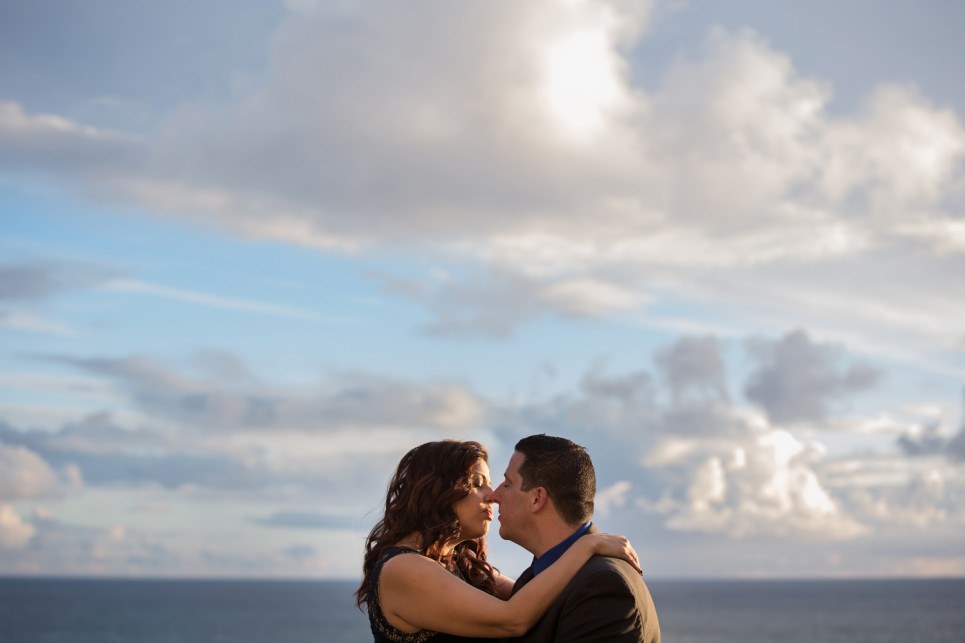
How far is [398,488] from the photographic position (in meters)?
7.71

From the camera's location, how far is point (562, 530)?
6793 mm

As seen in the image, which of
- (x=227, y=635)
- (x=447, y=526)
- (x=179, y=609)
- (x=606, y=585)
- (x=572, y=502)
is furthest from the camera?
(x=179, y=609)

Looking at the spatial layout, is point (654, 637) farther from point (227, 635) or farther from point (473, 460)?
point (227, 635)

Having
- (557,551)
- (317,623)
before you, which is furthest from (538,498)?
(317,623)

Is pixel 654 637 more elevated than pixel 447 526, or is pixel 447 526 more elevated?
pixel 447 526

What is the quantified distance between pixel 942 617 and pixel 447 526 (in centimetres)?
16565

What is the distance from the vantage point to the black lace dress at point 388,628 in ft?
23.4

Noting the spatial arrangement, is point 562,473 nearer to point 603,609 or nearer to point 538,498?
point 538,498

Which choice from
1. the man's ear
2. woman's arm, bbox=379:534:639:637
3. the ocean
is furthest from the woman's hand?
the ocean

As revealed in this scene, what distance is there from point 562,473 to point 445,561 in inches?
60.2

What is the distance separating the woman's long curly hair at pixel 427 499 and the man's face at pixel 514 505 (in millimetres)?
737

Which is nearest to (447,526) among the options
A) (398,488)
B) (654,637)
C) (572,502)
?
(398,488)

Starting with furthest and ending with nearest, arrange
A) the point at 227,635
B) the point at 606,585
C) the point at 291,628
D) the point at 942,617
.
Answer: the point at 942,617 → the point at 291,628 → the point at 227,635 → the point at 606,585

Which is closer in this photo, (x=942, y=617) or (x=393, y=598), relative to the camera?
(x=393, y=598)
